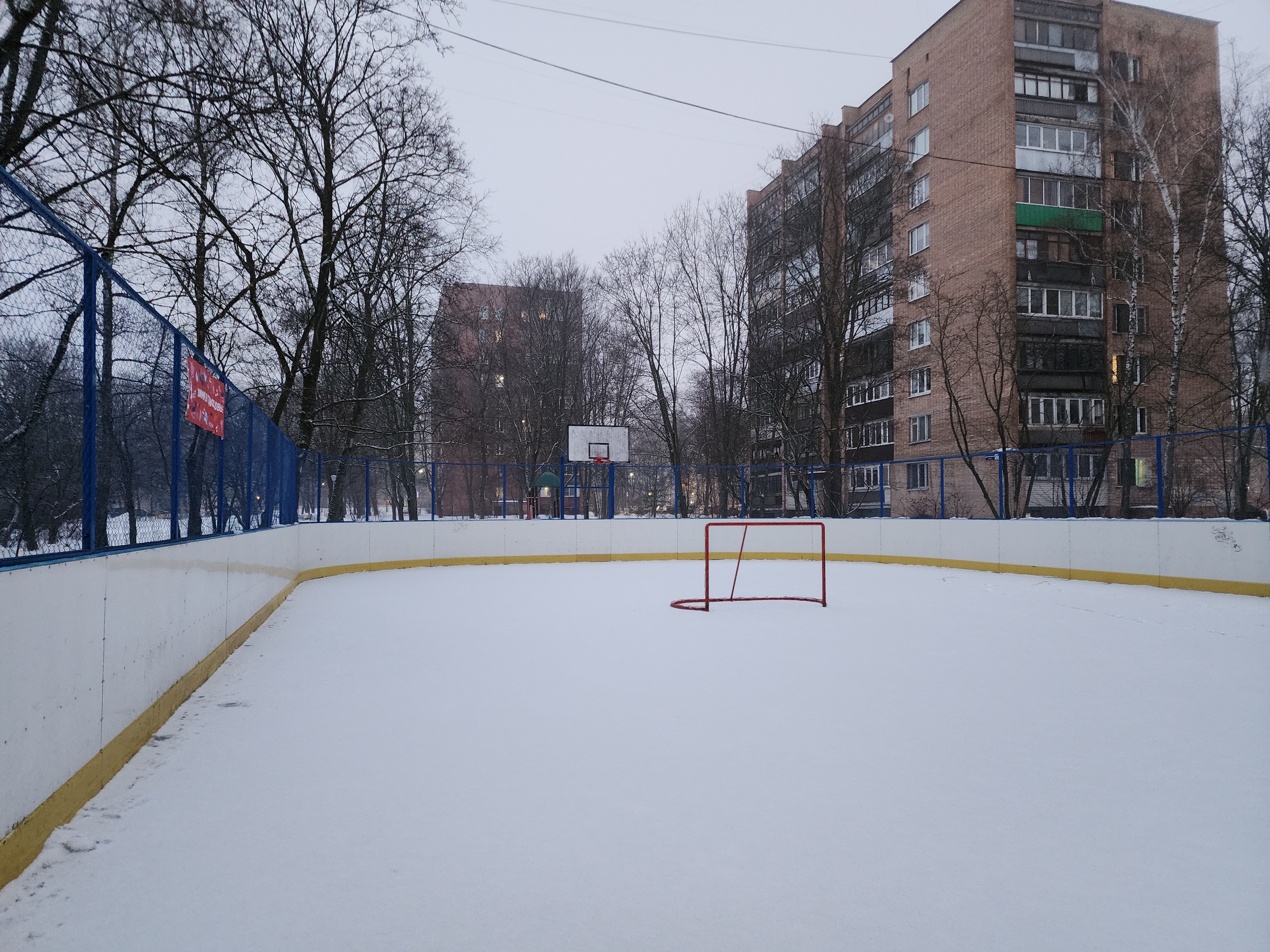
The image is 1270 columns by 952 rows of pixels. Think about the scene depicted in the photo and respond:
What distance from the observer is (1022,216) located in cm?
2902

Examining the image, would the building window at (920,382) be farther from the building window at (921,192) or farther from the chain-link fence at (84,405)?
the chain-link fence at (84,405)

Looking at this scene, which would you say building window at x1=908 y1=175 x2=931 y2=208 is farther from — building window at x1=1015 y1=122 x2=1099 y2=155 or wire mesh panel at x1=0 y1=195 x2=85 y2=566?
wire mesh panel at x1=0 y1=195 x2=85 y2=566

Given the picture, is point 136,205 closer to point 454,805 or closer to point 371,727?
point 371,727

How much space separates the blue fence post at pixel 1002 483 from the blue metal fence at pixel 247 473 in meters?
0.05

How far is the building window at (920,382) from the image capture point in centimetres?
3120

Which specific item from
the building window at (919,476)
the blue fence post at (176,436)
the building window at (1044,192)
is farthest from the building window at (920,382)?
the blue fence post at (176,436)

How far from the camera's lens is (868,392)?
1195 inches

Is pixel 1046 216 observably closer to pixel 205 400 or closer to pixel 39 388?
pixel 205 400

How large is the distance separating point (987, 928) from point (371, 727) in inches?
138

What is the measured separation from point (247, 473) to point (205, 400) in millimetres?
2639

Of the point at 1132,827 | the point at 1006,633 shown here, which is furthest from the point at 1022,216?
the point at 1132,827

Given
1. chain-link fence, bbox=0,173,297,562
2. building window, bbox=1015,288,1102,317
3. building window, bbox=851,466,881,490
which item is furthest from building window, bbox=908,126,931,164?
chain-link fence, bbox=0,173,297,562

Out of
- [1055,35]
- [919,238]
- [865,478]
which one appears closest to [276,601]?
[865,478]

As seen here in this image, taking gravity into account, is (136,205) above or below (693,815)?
above
